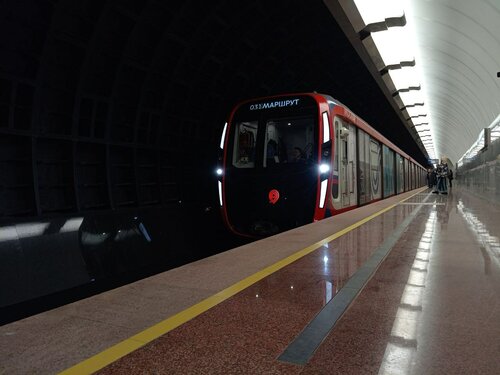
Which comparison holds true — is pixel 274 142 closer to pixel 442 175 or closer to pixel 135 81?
pixel 135 81

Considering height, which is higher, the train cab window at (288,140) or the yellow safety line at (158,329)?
the train cab window at (288,140)

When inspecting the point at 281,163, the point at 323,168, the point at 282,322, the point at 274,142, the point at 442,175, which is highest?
the point at 274,142

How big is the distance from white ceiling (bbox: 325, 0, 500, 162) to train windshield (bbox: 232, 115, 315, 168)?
3.00m

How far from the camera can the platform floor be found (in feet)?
6.12

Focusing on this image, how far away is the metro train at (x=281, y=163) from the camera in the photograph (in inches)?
295

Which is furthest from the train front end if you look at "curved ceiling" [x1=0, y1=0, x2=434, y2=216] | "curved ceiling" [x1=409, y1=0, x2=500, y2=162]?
"curved ceiling" [x1=409, y1=0, x2=500, y2=162]

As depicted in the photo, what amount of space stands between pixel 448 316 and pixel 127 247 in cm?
662

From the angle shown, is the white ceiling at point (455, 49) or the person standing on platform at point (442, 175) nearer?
the white ceiling at point (455, 49)

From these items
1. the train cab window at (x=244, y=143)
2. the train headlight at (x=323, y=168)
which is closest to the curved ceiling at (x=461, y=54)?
the train headlight at (x=323, y=168)

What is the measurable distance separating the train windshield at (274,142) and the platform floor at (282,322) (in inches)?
156

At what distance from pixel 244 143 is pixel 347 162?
8.15 ft

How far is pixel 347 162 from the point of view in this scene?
353 inches

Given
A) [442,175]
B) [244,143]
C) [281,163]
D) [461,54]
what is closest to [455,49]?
[461,54]

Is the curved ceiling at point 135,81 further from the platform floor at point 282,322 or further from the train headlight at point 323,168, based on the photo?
the platform floor at point 282,322
